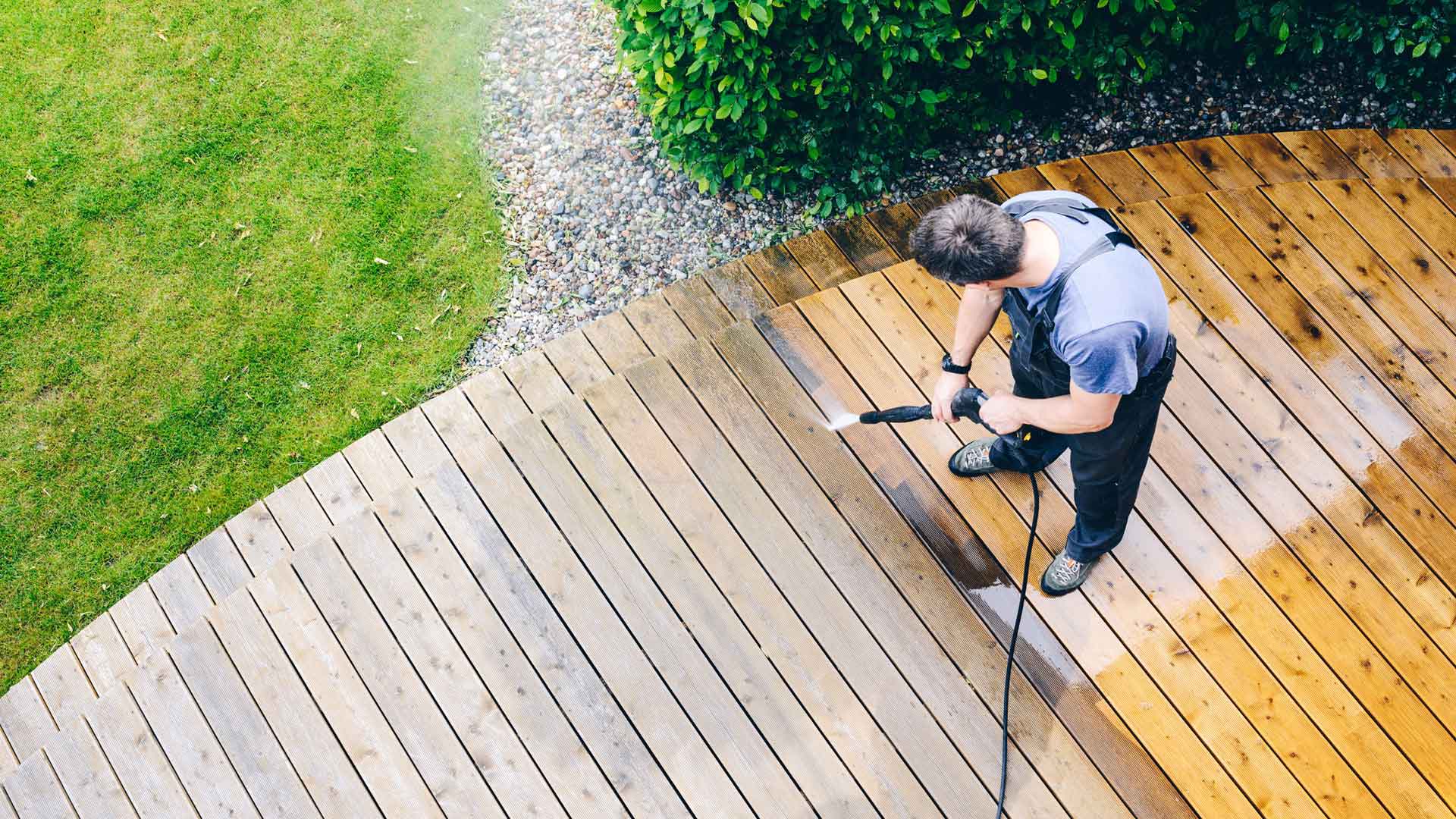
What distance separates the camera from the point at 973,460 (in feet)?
11.0

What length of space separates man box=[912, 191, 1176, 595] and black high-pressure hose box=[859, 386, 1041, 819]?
0.16 m

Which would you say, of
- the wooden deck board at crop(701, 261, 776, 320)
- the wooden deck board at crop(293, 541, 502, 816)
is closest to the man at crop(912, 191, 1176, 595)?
the wooden deck board at crop(701, 261, 776, 320)

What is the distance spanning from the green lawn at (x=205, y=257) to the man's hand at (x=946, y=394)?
7.73 ft

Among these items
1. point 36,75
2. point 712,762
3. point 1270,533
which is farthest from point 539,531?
point 36,75

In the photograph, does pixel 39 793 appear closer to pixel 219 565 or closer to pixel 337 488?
pixel 219 565

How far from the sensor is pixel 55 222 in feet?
14.8

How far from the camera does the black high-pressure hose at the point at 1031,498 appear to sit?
113 inches

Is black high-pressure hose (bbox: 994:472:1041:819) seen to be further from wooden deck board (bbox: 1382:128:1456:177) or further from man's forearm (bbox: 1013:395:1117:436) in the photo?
wooden deck board (bbox: 1382:128:1456:177)

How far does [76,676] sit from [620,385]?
2.35 meters

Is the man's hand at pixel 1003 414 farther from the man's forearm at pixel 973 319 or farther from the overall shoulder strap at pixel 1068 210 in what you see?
the overall shoulder strap at pixel 1068 210

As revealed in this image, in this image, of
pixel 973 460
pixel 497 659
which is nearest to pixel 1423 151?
pixel 973 460

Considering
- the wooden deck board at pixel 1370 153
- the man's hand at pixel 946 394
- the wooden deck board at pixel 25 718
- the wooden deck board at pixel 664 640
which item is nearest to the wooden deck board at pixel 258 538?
the wooden deck board at pixel 25 718

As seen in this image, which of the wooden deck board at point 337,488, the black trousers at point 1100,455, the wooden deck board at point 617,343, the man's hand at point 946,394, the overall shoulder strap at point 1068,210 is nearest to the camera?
the overall shoulder strap at point 1068,210

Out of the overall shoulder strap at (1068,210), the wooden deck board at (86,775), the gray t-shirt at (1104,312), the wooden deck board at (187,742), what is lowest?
the wooden deck board at (86,775)
